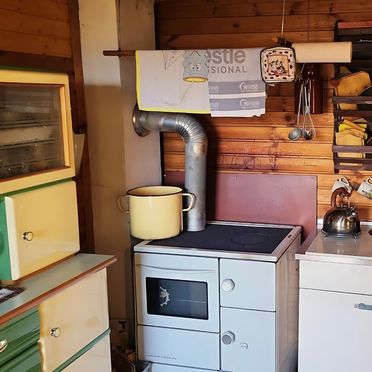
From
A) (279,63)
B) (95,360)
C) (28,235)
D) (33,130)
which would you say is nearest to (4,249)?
(28,235)

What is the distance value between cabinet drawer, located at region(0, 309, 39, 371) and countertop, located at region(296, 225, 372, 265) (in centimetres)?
114

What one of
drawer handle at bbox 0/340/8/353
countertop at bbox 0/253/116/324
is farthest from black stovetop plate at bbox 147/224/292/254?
drawer handle at bbox 0/340/8/353

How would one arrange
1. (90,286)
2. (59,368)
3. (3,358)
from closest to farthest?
(3,358) → (59,368) → (90,286)

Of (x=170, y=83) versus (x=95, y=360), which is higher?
(x=170, y=83)

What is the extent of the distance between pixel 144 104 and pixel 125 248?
69 centimetres

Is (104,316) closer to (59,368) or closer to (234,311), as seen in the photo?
(59,368)

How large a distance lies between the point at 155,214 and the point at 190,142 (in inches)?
15.4

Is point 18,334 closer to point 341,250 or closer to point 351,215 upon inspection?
point 341,250

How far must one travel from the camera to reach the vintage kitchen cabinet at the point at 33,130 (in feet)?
6.21

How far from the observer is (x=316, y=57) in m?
2.42

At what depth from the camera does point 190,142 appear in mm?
2826

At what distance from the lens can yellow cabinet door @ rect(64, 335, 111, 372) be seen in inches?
81.2

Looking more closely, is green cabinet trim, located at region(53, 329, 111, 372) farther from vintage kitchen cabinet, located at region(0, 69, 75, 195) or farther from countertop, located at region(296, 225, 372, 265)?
countertop, located at region(296, 225, 372, 265)

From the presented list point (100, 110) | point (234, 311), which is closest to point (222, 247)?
point (234, 311)
